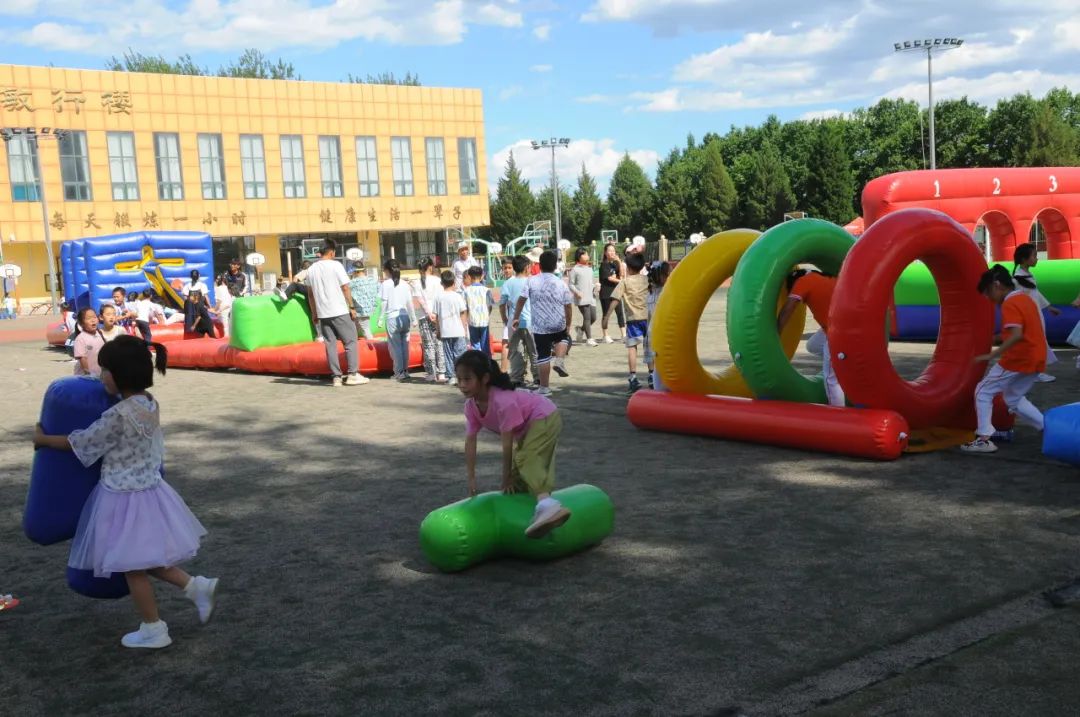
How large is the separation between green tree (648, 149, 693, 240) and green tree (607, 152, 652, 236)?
3.26 meters

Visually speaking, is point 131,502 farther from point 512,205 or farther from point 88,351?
point 512,205

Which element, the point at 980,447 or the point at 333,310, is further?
the point at 333,310

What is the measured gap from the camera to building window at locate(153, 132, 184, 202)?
159 feet

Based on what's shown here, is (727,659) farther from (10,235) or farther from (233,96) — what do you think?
(233,96)

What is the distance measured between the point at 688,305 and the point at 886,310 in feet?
6.22

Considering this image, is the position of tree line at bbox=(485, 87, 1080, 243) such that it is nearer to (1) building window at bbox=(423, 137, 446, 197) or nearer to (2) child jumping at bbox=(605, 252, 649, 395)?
(1) building window at bbox=(423, 137, 446, 197)

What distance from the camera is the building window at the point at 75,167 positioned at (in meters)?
45.8

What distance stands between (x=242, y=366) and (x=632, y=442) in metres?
8.84

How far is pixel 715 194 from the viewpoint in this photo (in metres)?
73.1

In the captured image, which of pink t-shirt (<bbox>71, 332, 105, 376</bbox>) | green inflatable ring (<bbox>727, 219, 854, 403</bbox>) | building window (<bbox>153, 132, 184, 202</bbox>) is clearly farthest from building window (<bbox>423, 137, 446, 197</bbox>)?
green inflatable ring (<bbox>727, 219, 854, 403</bbox>)

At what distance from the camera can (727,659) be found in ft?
14.0

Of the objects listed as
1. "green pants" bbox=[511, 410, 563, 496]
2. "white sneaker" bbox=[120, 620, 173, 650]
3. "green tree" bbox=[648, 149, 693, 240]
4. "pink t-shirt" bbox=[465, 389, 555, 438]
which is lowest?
"white sneaker" bbox=[120, 620, 173, 650]

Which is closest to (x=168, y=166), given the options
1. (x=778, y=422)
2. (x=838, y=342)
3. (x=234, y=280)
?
(x=234, y=280)

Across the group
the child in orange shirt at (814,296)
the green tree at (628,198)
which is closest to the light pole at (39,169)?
→ the child in orange shirt at (814,296)
